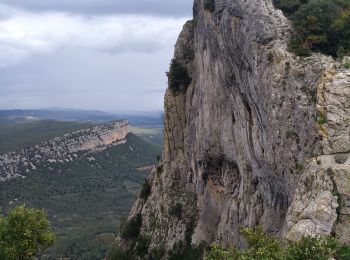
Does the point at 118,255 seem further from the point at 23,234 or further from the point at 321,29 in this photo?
the point at 321,29

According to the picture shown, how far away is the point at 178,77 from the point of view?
2233 inches

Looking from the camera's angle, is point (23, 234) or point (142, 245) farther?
point (142, 245)

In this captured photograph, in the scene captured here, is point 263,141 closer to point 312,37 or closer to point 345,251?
point 312,37

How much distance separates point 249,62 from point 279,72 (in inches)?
187

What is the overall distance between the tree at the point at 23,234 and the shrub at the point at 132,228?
22945 mm

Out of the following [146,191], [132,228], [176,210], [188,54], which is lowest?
[132,228]

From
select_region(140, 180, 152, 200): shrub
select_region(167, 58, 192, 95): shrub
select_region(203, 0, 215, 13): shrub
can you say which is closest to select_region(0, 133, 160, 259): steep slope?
select_region(140, 180, 152, 200): shrub

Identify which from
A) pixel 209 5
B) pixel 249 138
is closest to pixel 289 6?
pixel 209 5

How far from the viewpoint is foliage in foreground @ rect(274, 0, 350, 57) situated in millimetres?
30188

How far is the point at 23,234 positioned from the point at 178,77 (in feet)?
89.6

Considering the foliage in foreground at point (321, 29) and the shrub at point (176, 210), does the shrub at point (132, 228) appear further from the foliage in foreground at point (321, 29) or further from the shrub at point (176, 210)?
the foliage in foreground at point (321, 29)

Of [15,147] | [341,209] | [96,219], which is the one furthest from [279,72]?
[15,147]

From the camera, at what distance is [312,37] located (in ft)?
99.3

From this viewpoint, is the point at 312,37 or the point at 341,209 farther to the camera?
the point at 312,37
